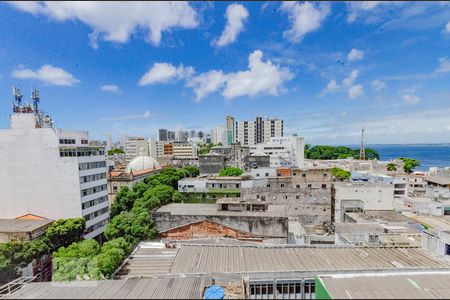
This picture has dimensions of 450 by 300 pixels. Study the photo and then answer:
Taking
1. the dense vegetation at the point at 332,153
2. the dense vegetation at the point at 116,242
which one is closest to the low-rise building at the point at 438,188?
the dense vegetation at the point at 116,242

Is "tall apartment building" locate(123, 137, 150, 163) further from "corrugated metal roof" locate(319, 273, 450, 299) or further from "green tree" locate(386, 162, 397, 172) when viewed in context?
"corrugated metal roof" locate(319, 273, 450, 299)

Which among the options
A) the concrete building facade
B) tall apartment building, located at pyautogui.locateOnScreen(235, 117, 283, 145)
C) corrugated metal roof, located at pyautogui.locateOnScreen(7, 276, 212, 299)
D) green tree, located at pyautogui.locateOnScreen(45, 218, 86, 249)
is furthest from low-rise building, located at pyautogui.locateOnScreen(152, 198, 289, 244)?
tall apartment building, located at pyautogui.locateOnScreen(235, 117, 283, 145)

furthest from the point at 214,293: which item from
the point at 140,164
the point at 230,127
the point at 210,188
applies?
the point at 230,127

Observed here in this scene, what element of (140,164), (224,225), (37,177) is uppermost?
(37,177)

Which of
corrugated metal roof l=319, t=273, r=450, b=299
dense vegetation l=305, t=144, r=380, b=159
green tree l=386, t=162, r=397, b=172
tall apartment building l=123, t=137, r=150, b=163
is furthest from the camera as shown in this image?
dense vegetation l=305, t=144, r=380, b=159

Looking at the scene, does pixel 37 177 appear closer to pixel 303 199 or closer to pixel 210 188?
pixel 210 188

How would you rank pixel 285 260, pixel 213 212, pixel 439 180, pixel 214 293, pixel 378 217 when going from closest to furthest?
pixel 214 293, pixel 285 260, pixel 378 217, pixel 213 212, pixel 439 180

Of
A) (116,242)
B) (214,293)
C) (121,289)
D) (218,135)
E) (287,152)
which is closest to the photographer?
(214,293)
